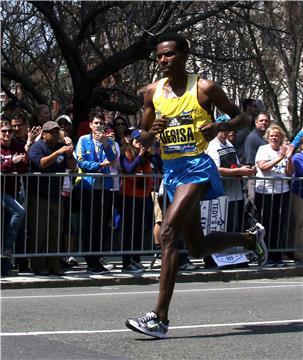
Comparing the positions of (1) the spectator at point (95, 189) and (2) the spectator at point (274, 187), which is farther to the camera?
(2) the spectator at point (274, 187)

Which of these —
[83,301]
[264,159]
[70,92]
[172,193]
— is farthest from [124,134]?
[70,92]

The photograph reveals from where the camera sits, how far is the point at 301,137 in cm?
1316

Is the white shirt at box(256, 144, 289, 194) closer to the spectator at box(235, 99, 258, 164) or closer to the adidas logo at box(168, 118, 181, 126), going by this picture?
the spectator at box(235, 99, 258, 164)

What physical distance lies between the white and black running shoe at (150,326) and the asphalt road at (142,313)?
67mm

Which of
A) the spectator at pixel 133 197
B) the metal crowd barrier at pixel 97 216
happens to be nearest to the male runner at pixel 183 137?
the metal crowd barrier at pixel 97 216

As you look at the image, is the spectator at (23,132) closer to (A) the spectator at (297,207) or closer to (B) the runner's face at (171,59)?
(A) the spectator at (297,207)

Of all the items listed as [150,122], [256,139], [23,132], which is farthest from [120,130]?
[150,122]

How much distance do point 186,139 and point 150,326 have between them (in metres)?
1.47

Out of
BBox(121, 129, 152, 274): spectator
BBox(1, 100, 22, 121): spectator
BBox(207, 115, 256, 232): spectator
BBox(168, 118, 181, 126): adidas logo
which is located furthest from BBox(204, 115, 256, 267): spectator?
BBox(168, 118, 181, 126): adidas logo

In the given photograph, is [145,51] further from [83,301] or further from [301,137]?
[83,301]

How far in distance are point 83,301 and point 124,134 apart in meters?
4.95

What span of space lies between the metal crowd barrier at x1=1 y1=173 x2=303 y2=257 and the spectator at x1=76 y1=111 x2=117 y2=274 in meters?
0.01

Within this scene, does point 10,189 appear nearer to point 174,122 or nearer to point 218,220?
point 218,220

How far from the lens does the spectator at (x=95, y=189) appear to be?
11.9 m
